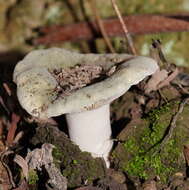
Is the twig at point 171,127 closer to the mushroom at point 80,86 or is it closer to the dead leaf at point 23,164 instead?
the mushroom at point 80,86

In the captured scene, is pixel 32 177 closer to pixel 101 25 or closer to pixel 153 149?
pixel 153 149

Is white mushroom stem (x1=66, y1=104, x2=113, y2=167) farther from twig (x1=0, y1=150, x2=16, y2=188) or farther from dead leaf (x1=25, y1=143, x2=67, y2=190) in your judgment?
twig (x1=0, y1=150, x2=16, y2=188)

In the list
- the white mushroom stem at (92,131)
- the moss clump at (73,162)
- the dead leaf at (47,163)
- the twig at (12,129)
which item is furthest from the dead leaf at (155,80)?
the twig at (12,129)

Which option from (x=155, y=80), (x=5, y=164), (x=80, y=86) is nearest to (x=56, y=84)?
(x=80, y=86)

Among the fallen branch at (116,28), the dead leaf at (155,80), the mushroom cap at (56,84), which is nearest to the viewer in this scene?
the mushroom cap at (56,84)

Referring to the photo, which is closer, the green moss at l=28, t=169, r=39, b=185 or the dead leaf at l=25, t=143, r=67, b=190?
the dead leaf at l=25, t=143, r=67, b=190

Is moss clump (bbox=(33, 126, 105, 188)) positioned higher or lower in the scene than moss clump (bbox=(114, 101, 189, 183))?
higher

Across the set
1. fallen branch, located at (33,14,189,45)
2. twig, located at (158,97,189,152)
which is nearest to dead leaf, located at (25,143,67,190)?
twig, located at (158,97,189,152)
